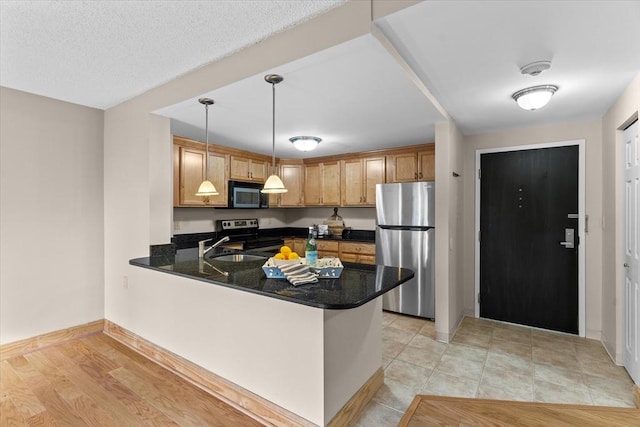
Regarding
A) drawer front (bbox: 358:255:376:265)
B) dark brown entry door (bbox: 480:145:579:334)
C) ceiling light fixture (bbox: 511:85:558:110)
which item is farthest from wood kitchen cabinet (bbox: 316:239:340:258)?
ceiling light fixture (bbox: 511:85:558:110)

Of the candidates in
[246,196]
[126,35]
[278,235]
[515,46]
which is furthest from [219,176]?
[515,46]

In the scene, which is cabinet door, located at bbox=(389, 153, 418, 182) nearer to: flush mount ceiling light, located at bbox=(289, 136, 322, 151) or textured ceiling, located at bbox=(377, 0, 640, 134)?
flush mount ceiling light, located at bbox=(289, 136, 322, 151)

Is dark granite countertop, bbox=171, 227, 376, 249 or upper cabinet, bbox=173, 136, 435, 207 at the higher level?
upper cabinet, bbox=173, 136, 435, 207

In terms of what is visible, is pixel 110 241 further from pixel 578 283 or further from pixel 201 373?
pixel 578 283

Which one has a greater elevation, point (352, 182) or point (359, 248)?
point (352, 182)

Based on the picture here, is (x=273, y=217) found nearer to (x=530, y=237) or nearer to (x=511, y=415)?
(x=530, y=237)

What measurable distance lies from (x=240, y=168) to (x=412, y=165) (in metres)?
2.40

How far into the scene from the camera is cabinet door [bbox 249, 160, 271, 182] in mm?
4672

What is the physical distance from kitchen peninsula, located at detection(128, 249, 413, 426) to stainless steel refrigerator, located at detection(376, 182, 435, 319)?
5.14ft

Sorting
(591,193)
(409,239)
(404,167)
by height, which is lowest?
(409,239)

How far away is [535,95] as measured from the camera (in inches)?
95.2

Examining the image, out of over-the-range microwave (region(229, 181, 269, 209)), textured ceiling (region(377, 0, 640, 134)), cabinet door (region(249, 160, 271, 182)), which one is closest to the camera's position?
textured ceiling (region(377, 0, 640, 134))

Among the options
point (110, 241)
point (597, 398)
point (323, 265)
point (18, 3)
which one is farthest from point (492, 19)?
point (110, 241)

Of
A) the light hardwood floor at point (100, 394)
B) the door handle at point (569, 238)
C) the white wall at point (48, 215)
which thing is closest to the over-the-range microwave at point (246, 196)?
the white wall at point (48, 215)
